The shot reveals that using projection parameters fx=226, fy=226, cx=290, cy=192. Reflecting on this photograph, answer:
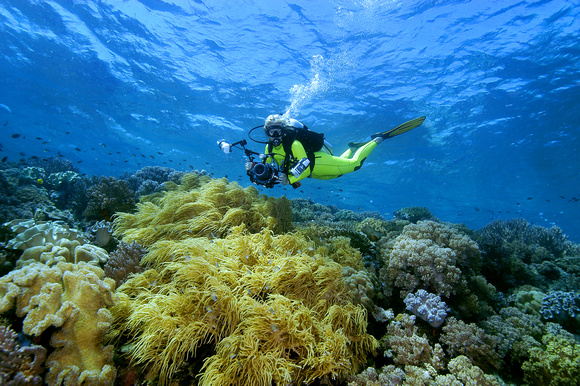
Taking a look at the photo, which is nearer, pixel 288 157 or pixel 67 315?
pixel 67 315

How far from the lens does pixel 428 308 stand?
343 centimetres

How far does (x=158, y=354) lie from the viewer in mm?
2381

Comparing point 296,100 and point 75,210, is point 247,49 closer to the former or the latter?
point 296,100

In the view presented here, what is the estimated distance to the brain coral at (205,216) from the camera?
4711mm

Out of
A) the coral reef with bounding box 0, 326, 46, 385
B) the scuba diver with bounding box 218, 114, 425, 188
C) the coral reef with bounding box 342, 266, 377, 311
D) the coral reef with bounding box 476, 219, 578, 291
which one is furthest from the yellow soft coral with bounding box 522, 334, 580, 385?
the coral reef with bounding box 0, 326, 46, 385

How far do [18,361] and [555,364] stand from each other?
5612mm

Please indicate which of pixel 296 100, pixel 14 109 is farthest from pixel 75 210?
pixel 14 109

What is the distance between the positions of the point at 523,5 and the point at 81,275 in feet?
67.1

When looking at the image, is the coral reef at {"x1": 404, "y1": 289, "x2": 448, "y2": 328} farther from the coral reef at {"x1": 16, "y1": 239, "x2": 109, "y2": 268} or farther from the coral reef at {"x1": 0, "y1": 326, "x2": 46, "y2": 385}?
the coral reef at {"x1": 16, "y1": 239, "x2": 109, "y2": 268}

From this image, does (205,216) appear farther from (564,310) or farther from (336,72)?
(336,72)

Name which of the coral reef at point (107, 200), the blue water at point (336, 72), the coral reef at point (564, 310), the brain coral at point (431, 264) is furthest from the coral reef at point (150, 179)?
the coral reef at point (564, 310)

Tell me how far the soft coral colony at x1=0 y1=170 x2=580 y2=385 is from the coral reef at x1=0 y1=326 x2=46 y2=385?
0.01 meters

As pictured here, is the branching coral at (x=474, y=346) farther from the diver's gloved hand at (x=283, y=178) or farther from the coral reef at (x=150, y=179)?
the coral reef at (x=150, y=179)

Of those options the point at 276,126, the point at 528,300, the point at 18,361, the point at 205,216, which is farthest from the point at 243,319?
the point at 528,300
